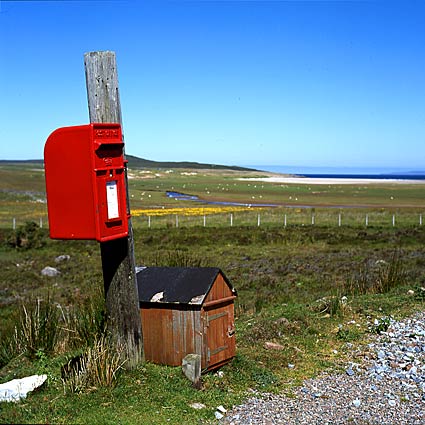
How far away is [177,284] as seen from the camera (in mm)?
6754

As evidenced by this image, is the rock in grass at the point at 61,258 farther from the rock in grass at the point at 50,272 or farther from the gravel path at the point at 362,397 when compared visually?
the gravel path at the point at 362,397

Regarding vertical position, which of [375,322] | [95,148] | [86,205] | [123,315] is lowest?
[375,322]

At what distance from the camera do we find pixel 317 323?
29.6ft

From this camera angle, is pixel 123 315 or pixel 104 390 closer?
pixel 104 390

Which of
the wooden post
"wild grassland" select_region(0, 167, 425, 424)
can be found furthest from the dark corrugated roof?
"wild grassland" select_region(0, 167, 425, 424)

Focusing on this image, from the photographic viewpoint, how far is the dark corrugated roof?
6.50 m

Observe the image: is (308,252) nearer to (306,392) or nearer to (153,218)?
(306,392)

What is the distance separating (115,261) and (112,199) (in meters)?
0.73

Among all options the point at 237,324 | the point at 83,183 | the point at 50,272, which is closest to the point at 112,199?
the point at 83,183

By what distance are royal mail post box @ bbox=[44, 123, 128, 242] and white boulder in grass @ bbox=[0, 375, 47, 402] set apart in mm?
1351

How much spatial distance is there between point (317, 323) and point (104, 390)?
438 cm

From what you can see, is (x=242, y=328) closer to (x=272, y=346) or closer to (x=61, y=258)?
(x=272, y=346)

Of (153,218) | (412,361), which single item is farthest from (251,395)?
(153,218)

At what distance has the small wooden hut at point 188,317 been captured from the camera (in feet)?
21.1
